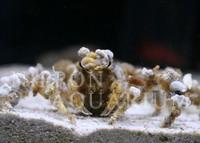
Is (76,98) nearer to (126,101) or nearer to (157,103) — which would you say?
(126,101)

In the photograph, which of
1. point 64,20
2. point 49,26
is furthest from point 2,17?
point 64,20

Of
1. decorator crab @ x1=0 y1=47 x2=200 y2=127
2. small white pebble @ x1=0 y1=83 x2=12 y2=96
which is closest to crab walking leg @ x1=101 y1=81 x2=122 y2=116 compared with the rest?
decorator crab @ x1=0 y1=47 x2=200 y2=127

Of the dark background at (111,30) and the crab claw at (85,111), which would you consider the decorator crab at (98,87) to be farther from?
the dark background at (111,30)

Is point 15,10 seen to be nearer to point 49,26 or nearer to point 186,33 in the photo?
point 49,26

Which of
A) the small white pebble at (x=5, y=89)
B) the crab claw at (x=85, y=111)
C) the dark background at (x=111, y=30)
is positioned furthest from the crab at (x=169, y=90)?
the dark background at (x=111, y=30)

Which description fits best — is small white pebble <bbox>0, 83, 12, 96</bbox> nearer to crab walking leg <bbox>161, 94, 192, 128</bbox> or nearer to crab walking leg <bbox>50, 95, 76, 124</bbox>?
crab walking leg <bbox>50, 95, 76, 124</bbox>

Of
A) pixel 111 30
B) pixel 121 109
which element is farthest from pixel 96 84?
pixel 111 30
